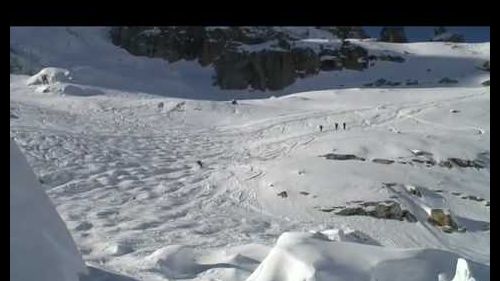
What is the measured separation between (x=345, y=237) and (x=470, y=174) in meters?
8.10

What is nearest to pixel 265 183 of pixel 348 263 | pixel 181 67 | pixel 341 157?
pixel 341 157

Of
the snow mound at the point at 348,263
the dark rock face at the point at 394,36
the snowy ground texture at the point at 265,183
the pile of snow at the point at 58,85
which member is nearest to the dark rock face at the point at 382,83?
the snowy ground texture at the point at 265,183

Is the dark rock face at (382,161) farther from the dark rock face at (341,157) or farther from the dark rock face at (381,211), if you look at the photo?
the dark rock face at (381,211)

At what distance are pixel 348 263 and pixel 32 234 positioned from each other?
3.14 m

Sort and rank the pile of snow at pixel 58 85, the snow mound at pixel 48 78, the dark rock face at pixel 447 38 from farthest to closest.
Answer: the dark rock face at pixel 447 38
the snow mound at pixel 48 78
the pile of snow at pixel 58 85

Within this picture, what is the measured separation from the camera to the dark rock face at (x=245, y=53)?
38.7 meters

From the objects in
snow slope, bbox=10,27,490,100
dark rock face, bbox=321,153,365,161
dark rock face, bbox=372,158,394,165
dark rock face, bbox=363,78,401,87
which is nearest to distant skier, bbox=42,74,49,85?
snow slope, bbox=10,27,490,100

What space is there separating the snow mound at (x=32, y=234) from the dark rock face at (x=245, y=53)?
3338 centimetres

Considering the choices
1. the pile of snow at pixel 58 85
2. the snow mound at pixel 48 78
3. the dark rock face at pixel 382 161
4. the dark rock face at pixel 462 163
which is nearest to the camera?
the dark rock face at pixel 382 161

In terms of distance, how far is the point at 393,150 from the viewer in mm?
15656

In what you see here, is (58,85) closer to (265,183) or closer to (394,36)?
(265,183)

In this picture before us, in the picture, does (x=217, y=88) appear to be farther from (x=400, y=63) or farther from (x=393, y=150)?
(x=393, y=150)

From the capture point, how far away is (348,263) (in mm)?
5762
